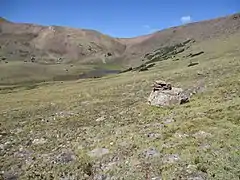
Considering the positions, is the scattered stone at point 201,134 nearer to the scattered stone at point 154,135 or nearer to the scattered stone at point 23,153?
the scattered stone at point 154,135

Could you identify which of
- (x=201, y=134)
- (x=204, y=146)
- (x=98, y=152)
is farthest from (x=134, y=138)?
(x=204, y=146)

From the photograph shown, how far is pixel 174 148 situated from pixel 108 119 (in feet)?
36.1

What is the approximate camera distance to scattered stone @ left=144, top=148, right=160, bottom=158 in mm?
19072

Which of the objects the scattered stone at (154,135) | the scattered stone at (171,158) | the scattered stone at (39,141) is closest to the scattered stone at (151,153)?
the scattered stone at (171,158)

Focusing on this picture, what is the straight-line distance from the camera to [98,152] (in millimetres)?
20844

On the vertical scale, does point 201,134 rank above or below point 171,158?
above

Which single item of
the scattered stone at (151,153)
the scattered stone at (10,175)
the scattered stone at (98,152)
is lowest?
the scattered stone at (10,175)

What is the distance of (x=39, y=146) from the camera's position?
23688 millimetres

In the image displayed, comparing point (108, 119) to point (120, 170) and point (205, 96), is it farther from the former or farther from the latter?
point (120, 170)

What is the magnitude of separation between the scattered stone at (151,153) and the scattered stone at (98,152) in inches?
100

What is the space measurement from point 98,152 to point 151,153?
3.42 metres

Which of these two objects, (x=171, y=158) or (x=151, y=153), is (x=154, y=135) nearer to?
(x=151, y=153)

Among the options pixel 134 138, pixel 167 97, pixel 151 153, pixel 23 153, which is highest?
pixel 167 97

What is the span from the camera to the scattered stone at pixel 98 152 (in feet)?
67.2
